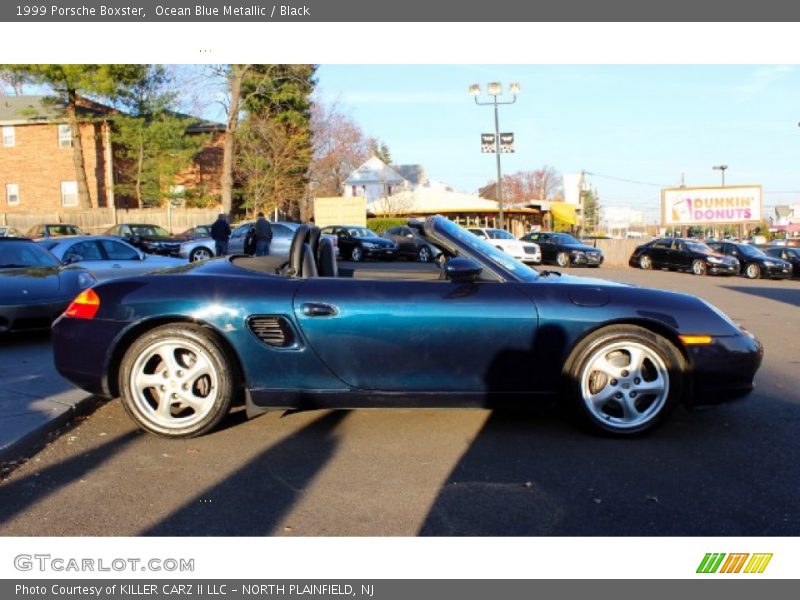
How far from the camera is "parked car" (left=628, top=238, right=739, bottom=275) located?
2511 centimetres

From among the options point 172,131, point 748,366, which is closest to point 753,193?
point 172,131

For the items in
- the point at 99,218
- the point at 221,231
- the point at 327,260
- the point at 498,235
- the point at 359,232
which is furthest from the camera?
the point at 99,218

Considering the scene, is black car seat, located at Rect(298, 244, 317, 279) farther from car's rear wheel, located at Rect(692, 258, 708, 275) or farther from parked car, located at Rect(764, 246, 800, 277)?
parked car, located at Rect(764, 246, 800, 277)

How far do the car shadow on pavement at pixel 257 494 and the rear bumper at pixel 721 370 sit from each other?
7.57 ft

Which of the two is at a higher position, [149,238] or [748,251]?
[149,238]

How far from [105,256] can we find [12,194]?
32.0 metres

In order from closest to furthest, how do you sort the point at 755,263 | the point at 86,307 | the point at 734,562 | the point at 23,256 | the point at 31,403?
the point at 734,562, the point at 86,307, the point at 31,403, the point at 23,256, the point at 755,263

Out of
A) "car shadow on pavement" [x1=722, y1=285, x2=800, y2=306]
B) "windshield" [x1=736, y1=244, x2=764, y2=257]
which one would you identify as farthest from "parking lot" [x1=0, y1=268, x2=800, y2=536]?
"windshield" [x1=736, y1=244, x2=764, y2=257]

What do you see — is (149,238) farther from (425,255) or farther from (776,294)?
(425,255)

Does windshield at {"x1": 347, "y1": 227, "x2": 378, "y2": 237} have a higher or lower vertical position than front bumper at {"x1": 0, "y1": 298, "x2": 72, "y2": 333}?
higher

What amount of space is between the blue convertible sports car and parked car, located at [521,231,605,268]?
23.1 m

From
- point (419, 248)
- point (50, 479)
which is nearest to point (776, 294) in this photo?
point (419, 248)

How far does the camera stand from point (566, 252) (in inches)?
1059

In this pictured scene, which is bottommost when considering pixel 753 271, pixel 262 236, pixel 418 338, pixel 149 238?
pixel 753 271
